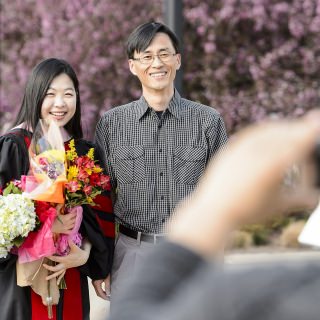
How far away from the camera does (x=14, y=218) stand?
3547 mm

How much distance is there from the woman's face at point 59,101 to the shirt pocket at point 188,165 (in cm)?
55

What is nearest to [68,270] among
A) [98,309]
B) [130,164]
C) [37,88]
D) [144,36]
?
[130,164]

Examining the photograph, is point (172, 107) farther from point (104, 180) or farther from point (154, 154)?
point (104, 180)

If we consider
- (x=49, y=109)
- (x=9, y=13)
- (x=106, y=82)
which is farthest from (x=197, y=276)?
(x=9, y=13)

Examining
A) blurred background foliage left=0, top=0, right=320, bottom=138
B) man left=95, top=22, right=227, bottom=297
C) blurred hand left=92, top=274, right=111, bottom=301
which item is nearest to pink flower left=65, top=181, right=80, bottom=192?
man left=95, top=22, right=227, bottom=297

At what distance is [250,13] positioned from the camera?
965cm

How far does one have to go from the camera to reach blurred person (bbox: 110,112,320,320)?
0.96m

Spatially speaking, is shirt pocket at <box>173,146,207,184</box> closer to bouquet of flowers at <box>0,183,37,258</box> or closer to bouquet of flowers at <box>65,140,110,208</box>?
bouquet of flowers at <box>65,140,110,208</box>

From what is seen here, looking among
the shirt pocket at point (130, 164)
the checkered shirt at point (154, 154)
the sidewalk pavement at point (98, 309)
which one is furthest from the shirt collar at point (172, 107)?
the sidewalk pavement at point (98, 309)

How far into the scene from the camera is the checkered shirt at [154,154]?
4109 mm

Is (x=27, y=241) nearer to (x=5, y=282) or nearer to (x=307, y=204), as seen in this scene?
(x=5, y=282)

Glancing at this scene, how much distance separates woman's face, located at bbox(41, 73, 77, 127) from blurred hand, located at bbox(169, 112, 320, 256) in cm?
297

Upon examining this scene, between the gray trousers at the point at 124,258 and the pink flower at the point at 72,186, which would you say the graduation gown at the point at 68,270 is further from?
the pink flower at the point at 72,186

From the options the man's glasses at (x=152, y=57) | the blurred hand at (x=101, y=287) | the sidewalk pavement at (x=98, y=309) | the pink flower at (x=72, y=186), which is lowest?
the sidewalk pavement at (x=98, y=309)
